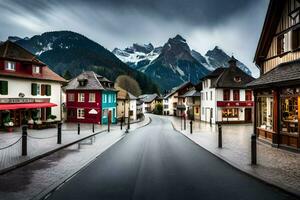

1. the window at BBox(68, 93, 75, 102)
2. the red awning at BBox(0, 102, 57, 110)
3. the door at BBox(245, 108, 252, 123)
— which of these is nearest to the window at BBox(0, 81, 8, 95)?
the red awning at BBox(0, 102, 57, 110)

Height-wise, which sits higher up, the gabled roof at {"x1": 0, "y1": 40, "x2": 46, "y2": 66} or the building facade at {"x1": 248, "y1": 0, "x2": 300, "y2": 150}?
the gabled roof at {"x1": 0, "y1": 40, "x2": 46, "y2": 66}

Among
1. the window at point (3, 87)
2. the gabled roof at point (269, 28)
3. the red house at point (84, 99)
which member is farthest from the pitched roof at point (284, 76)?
the red house at point (84, 99)

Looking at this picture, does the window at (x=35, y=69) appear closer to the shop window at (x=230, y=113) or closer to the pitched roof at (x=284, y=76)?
the pitched roof at (x=284, y=76)

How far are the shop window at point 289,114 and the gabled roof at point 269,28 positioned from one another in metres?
5.24

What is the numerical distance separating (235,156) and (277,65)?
28.1 feet

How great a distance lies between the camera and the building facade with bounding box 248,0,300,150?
1538cm

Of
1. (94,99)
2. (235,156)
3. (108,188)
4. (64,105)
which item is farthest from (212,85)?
(108,188)

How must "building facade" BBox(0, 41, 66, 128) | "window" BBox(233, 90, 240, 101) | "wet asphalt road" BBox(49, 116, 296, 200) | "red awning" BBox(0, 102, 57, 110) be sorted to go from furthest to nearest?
"window" BBox(233, 90, 240, 101), "building facade" BBox(0, 41, 66, 128), "red awning" BBox(0, 102, 57, 110), "wet asphalt road" BBox(49, 116, 296, 200)

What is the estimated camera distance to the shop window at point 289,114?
15.6 metres

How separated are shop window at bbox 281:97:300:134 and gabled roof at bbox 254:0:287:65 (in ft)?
17.2

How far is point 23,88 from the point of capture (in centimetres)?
3222

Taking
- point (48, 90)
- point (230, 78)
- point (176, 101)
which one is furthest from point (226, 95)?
point (176, 101)

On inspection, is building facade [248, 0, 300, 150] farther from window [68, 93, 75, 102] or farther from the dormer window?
window [68, 93, 75, 102]

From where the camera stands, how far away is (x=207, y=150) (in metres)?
16.1
